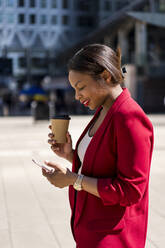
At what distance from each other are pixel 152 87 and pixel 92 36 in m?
13.2

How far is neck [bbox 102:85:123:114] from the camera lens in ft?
6.88

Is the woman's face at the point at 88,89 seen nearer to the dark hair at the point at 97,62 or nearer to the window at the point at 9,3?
the dark hair at the point at 97,62

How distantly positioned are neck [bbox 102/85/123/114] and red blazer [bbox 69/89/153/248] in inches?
1.3

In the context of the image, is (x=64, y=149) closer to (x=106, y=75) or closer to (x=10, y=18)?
(x=106, y=75)

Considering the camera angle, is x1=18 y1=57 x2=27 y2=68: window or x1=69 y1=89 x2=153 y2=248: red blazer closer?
x1=69 y1=89 x2=153 y2=248: red blazer

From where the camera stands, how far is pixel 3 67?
97.5 ft

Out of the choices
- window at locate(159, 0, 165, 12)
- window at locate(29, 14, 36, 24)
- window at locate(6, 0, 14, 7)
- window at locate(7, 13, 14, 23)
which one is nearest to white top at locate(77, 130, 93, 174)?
window at locate(159, 0, 165, 12)

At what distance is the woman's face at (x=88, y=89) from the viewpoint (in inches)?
80.7

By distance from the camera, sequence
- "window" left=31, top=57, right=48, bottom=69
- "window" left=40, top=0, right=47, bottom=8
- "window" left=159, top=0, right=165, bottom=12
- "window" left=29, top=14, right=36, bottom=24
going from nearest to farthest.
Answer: "window" left=159, top=0, right=165, bottom=12 → "window" left=29, top=14, right=36, bottom=24 → "window" left=31, top=57, right=48, bottom=69 → "window" left=40, top=0, right=47, bottom=8

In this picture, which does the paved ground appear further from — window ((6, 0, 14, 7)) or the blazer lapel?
window ((6, 0, 14, 7))

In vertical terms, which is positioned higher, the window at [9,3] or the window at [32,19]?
the window at [9,3]

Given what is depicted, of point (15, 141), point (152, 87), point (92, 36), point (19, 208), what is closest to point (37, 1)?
point (92, 36)

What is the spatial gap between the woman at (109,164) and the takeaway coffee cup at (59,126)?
218 mm

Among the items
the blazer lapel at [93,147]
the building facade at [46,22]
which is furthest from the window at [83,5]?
the blazer lapel at [93,147]
